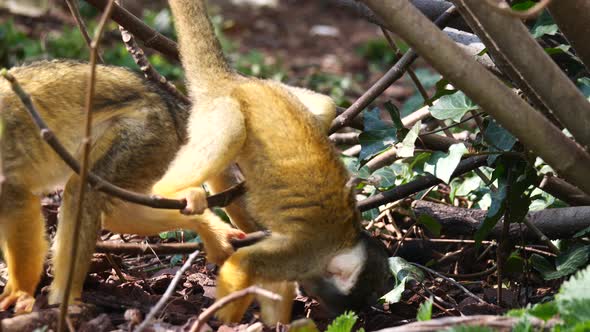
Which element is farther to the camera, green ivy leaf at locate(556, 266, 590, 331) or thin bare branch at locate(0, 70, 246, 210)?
green ivy leaf at locate(556, 266, 590, 331)

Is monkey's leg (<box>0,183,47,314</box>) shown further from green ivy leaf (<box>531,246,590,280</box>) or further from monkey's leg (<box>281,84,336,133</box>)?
green ivy leaf (<box>531,246,590,280</box>)

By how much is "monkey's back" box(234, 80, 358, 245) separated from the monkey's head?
99 millimetres

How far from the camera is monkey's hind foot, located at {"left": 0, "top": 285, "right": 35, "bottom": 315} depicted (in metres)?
4.06

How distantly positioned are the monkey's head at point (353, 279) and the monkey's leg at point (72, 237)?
1058 mm

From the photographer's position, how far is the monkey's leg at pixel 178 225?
4.45 metres

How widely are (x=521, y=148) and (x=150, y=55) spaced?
23.0 feet

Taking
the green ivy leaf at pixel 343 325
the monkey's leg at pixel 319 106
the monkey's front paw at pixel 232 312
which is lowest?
the monkey's front paw at pixel 232 312

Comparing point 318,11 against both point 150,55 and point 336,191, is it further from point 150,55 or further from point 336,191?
point 336,191

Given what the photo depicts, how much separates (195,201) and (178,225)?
36.1 inches

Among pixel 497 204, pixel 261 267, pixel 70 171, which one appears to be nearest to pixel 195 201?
pixel 261 267

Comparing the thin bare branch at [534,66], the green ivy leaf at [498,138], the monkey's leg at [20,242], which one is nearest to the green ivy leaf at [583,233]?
the green ivy leaf at [498,138]

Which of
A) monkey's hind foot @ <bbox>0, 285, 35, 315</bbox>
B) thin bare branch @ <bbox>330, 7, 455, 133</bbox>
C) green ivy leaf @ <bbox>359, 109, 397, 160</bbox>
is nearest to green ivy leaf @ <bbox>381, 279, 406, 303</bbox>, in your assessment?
green ivy leaf @ <bbox>359, 109, 397, 160</bbox>

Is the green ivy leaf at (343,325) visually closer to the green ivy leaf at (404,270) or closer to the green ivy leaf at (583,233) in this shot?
the green ivy leaf at (404,270)

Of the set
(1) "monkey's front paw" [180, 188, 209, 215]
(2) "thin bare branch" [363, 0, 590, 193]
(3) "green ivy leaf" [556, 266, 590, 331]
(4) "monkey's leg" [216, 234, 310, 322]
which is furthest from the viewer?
(4) "monkey's leg" [216, 234, 310, 322]
